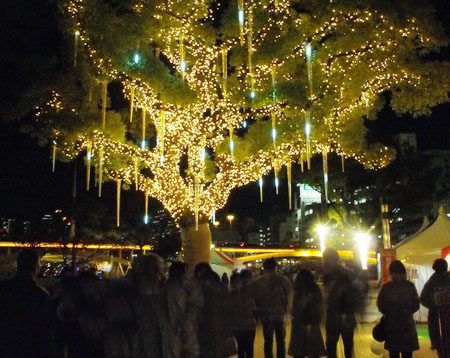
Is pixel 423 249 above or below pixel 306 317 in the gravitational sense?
above

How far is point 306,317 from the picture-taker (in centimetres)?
673

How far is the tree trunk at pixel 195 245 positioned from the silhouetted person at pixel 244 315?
484 centimetres

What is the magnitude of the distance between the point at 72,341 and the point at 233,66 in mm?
9311

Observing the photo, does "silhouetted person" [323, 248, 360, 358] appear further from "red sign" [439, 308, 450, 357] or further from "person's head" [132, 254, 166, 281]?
"person's head" [132, 254, 166, 281]

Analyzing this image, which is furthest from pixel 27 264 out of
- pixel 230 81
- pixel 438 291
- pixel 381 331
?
pixel 230 81

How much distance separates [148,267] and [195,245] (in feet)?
28.1

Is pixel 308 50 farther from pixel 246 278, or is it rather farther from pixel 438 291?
pixel 438 291

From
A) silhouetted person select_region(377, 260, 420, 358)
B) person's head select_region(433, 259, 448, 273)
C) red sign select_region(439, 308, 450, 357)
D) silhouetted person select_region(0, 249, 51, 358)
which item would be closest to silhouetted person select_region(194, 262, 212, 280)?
silhouetted person select_region(377, 260, 420, 358)

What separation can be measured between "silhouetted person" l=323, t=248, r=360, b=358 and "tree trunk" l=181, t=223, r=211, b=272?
250 inches

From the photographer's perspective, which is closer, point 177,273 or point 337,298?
point 177,273

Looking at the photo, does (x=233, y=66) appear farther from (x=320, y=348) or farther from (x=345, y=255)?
(x=345, y=255)

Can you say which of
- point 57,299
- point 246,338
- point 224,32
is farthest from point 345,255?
point 57,299

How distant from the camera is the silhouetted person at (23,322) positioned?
12.5ft

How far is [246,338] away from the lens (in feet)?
25.9
